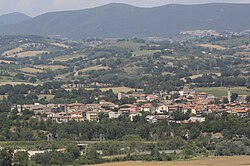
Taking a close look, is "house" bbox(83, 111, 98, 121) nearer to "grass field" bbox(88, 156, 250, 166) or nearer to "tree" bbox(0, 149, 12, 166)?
"tree" bbox(0, 149, 12, 166)

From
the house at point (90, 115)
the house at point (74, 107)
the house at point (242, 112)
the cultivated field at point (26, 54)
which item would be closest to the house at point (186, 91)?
the house at point (74, 107)

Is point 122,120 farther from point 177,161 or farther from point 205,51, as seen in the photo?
point 205,51

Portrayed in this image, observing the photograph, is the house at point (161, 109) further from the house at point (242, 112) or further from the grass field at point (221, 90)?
the grass field at point (221, 90)

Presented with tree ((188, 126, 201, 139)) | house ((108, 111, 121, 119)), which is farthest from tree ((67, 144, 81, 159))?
house ((108, 111, 121, 119))

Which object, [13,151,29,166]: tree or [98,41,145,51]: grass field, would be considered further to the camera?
[98,41,145,51]: grass field

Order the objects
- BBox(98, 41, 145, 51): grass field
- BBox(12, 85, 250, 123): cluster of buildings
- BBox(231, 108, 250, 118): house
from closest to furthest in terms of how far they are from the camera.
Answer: BBox(231, 108, 250, 118): house < BBox(12, 85, 250, 123): cluster of buildings < BBox(98, 41, 145, 51): grass field

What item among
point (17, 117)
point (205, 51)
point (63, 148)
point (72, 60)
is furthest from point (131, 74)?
point (63, 148)
